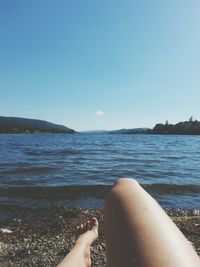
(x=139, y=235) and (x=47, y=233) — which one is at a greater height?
(x=139, y=235)

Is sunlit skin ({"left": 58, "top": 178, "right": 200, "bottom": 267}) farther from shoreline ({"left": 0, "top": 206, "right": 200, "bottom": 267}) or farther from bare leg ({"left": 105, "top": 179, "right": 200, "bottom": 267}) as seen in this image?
shoreline ({"left": 0, "top": 206, "right": 200, "bottom": 267})

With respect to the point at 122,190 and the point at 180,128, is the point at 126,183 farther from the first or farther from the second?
the point at 180,128

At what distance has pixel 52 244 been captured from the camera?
200 inches

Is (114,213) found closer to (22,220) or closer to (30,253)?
(30,253)

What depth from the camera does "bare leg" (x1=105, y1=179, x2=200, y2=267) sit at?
1.39 m

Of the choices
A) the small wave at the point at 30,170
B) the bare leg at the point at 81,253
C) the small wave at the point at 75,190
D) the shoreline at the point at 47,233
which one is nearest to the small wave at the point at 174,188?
the small wave at the point at 75,190

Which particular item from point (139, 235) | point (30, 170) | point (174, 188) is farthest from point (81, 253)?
point (30, 170)

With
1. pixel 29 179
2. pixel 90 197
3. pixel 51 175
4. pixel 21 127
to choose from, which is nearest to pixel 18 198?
pixel 90 197

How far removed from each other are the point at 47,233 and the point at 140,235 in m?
4.70

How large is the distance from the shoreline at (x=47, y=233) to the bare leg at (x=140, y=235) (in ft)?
8.83

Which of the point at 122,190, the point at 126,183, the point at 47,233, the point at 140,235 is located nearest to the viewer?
the point at 140,235

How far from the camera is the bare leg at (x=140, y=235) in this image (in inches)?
54.9

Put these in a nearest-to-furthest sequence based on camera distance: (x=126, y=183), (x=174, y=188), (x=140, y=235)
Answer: (x=140, y=235), (x=126, y=183), (x=174, y=188)

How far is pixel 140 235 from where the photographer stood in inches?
61.3
